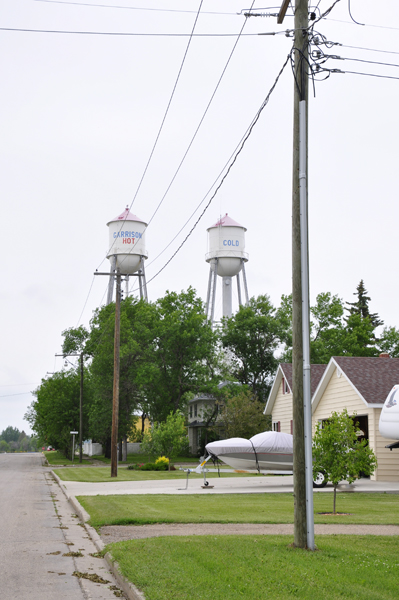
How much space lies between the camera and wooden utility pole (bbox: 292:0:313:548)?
972cm

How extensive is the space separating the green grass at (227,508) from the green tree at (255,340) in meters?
40.1

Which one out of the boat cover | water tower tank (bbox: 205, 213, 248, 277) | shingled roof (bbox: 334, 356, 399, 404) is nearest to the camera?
the boat cover

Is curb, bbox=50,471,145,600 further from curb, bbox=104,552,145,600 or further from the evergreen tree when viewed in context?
the evergreen tree

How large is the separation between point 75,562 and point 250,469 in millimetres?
18280

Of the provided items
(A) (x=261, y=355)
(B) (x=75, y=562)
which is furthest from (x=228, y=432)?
(B) (x=75, y=562)

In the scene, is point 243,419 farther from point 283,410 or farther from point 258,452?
point 258,452

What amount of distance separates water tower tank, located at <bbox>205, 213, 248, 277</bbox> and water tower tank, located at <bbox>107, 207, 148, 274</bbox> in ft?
20.1

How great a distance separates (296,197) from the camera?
10.4 metres

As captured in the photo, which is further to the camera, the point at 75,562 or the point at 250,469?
the point at 250,469

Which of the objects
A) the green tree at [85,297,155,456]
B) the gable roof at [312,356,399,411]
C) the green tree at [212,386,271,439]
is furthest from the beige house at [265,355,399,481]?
Answer: the green tree at [85,297,155,456]

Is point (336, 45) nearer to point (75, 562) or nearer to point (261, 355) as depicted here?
point (75, 562)

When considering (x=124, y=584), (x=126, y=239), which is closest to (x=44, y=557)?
(x=124, y=584)

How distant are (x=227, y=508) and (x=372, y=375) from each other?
1492 cm

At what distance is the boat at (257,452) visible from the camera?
2653 centimetres
